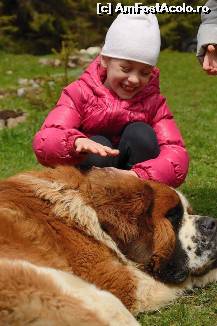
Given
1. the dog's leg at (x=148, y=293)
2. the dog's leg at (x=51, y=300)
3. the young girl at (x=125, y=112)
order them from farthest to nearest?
the young girl at (x=125, y=112) → the dog's leg at (x=148, y=293) → the dog's leg at (x=51, y=300)

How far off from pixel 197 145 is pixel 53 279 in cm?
604

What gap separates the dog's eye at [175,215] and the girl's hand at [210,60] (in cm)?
148

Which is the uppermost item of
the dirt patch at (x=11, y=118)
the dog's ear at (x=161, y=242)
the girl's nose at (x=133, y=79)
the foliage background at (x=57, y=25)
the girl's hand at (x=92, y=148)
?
the girl's nose at (x=133, y=79)

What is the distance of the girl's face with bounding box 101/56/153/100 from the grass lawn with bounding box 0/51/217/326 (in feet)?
4.57

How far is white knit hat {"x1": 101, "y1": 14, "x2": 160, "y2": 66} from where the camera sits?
4.85 metres

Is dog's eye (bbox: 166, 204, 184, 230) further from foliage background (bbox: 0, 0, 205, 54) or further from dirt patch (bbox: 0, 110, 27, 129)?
foliage background (bbox: 0, 0, 205, 54)

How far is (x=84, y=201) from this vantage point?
3.81 m

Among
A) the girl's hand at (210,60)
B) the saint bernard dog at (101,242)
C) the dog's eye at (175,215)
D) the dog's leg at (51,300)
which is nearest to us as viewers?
the dog's leg at (51,300)

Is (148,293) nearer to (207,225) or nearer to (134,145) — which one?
(207,225)

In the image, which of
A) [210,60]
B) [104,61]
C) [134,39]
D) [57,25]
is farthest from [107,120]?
[57,25]

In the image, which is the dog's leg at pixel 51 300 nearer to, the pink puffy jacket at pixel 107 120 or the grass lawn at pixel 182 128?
the grass lawn at pixel 182 128

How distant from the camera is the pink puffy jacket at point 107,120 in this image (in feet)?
15.6

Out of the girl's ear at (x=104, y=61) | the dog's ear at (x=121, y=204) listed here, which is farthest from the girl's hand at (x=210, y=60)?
the dog's ear at (x=121, y=204)

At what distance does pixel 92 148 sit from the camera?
4109mm
